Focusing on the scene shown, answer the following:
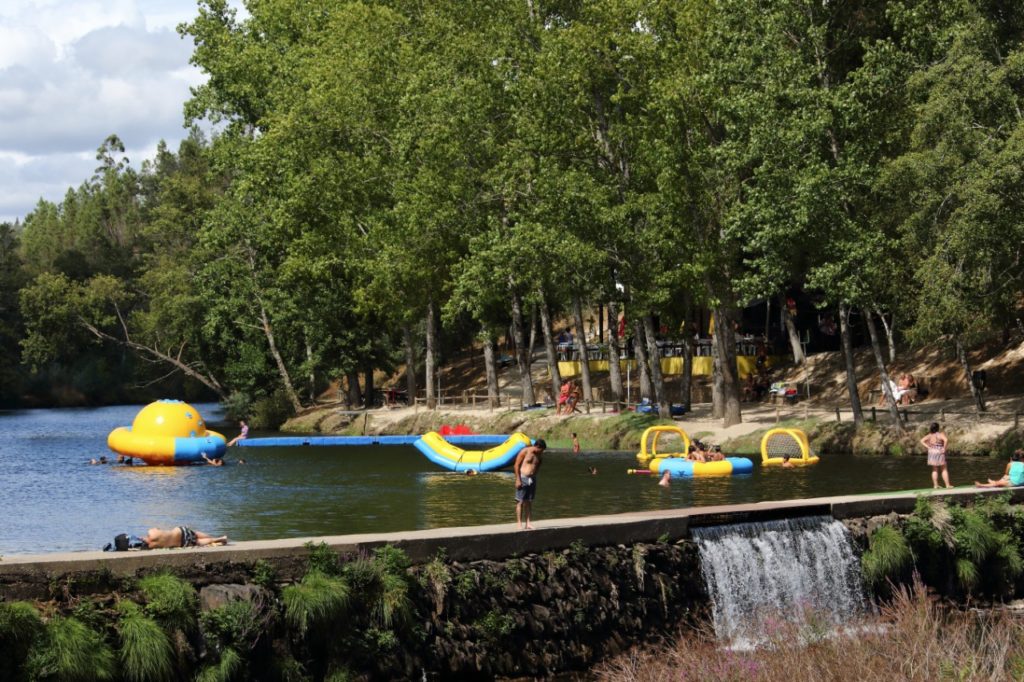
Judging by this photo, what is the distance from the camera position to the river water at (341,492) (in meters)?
29.0

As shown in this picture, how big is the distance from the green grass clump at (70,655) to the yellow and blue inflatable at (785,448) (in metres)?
27.5

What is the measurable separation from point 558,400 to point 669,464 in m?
17.0

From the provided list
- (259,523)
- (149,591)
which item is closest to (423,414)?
(259,523)

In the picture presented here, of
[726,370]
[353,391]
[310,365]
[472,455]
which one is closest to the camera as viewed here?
[472,455]

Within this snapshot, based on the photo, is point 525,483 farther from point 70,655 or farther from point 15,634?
point 15,634

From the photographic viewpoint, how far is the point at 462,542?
19.2 m

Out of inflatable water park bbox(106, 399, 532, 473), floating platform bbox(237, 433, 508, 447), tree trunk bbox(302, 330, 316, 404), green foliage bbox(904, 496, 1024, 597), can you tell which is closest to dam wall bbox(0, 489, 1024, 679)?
green foliage bbox(904, 496, 1024, 597)

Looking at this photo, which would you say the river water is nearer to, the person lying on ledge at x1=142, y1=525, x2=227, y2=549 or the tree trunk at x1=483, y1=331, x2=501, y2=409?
the person lying on ledge at x1=142, y1=525, x2=227, y2=549

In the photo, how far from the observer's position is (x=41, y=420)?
9244cm

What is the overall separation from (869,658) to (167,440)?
38336 mm

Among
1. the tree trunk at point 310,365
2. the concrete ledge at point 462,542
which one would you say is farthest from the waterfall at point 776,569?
the tree trunk at point 310,365

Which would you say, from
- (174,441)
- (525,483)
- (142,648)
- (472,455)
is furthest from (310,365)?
(142,648)

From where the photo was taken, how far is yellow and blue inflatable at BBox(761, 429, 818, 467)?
39.9m

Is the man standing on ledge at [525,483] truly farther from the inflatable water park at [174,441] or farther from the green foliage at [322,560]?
the inflatable water park at [174,441]
